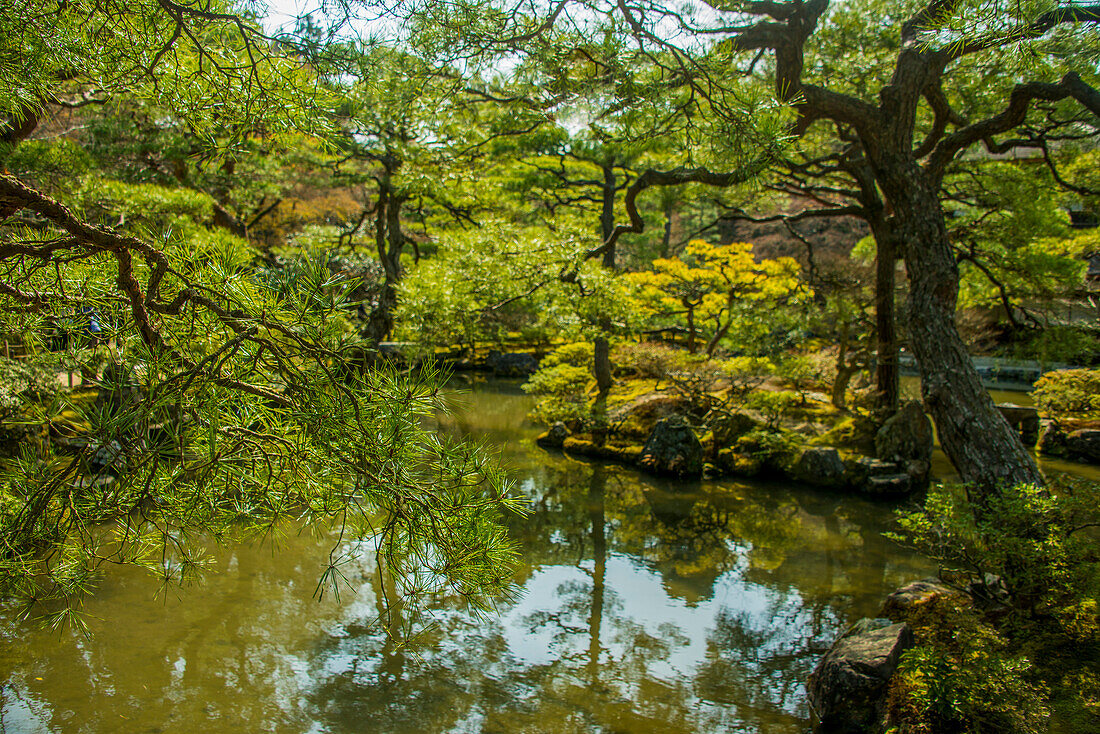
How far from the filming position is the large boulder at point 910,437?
6449 mm

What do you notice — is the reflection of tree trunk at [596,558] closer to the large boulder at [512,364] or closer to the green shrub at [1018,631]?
the green shrub at [1018,631]

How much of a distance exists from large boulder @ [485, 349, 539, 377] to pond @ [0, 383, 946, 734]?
828 centimetres

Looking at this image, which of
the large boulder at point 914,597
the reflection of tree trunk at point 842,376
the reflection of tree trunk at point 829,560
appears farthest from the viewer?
the reflection of tree trunk at point 842,376

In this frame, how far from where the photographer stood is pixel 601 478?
670cm

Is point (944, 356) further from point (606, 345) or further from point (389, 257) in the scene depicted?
point (389, 257)

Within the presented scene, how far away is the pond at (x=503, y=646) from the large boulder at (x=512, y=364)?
27.2 ft

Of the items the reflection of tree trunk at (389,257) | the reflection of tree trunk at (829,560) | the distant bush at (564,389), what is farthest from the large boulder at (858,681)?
the reflection of tree trunk at (389,257)

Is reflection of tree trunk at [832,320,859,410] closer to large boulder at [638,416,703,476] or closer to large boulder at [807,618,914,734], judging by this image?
large boulder at [638,416,703,476]

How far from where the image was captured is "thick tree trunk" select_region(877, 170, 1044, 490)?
3447 millimetres

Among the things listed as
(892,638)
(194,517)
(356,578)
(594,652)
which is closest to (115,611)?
(356,578)

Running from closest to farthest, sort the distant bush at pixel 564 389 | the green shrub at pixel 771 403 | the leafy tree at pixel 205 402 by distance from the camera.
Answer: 1. the leafy tree at pixel 205 402
2. the green shrub at pixel 771 403
3. the distant bush at pixel 564 389

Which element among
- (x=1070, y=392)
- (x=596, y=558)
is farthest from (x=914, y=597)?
(x=1070, y=392)

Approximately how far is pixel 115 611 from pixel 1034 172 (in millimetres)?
9052

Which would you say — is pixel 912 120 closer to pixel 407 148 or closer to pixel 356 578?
pixel 356 578
